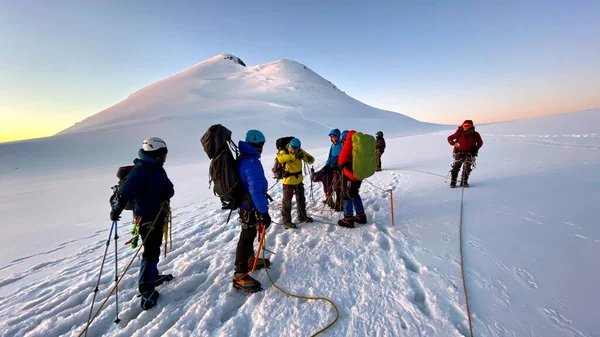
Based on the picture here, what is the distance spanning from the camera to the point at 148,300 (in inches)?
117

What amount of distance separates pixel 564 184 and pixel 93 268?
9669 millimetres

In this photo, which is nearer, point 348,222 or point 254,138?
point 254,138

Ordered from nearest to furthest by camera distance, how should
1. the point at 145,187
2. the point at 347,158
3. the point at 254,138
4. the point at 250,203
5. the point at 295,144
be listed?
1. the point at 145,187
2. the point at 250,203
3. the point at 254,138
4. the point at 347,158
5. the point at 295,144

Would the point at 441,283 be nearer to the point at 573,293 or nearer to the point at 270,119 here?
the point at 573,293

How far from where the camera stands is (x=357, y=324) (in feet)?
8.09

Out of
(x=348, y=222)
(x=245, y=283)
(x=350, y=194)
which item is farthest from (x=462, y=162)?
(x=245, y=283)

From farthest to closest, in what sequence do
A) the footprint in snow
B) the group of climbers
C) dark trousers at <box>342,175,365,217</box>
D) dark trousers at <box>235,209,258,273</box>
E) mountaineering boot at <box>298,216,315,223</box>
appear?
mountaineering boot at <box>298,216,315,223</box> → dark trousers at <box>342,175,365,217</box> → dark trousers at <box>235,209,258,273</box> → the group of climbers → the footprint in snow

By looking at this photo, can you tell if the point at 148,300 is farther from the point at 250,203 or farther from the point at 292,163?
the point at 292,163

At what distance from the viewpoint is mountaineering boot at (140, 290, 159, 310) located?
294 cm

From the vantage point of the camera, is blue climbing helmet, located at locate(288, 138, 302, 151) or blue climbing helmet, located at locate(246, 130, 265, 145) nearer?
blue climbing helmet, located at locate(246, 130, 265, 145)

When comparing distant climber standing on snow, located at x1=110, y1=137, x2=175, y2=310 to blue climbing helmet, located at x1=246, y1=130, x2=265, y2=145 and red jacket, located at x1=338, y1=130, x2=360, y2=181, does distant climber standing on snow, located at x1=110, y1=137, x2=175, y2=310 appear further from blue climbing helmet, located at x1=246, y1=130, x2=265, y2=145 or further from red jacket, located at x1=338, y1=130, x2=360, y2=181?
red jacket, located at x1=338, y1=130, x2=360, y2=181

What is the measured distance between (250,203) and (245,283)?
1046mm

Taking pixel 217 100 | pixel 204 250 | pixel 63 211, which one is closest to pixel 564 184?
pixel 204 250

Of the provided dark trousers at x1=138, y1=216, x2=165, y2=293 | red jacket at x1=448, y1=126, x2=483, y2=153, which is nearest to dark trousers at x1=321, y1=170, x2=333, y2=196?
dark trousers at x1=138, y1=216, x2=165, y2=293
